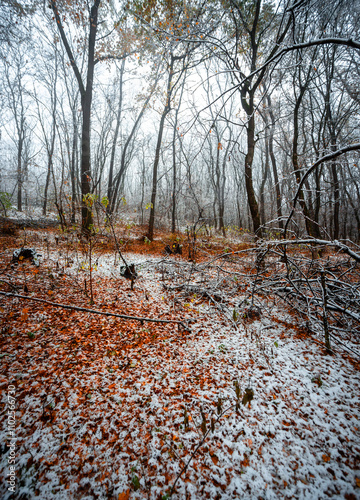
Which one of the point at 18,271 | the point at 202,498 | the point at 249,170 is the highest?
the point at 249,170

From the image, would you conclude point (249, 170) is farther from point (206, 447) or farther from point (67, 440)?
point (67, 440)

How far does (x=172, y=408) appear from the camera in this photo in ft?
6.77

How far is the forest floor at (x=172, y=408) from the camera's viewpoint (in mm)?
1509

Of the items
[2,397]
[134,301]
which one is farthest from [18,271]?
[2,397]

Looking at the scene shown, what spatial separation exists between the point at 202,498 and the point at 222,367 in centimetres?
127

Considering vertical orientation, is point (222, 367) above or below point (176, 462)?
above

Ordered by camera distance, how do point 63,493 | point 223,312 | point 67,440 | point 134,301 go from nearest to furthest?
point 63,493, point 67,440, point 223,312, point 134,301

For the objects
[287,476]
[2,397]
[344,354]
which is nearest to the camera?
[287,476]

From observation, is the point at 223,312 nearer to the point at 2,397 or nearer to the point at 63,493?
the point at 63,493

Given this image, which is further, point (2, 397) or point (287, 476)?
point (2, 397)

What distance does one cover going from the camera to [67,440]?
171 cm

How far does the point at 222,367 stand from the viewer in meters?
2.61

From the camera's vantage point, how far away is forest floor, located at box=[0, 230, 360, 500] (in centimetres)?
151

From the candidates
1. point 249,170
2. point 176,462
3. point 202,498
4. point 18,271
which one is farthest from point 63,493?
Answer: point 249,170
